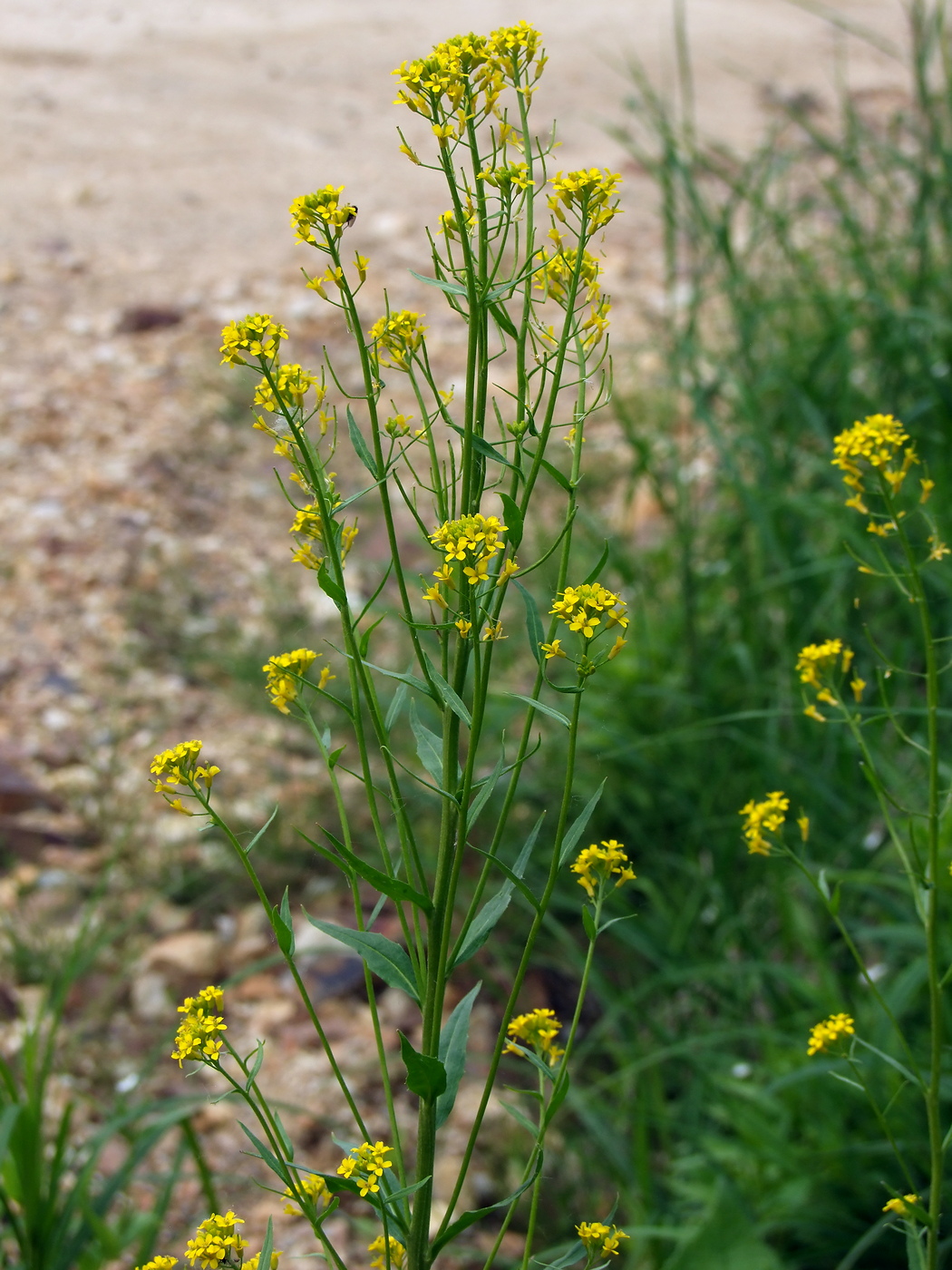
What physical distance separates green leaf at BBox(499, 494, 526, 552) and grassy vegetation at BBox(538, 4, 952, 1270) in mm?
873

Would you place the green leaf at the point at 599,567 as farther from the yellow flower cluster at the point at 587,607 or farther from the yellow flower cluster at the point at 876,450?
the yellow flower cluster at the point at 876,450

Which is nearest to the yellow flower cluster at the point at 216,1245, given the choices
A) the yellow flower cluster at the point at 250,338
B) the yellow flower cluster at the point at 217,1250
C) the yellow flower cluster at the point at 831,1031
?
the yellow flower cluster at the point at 217,1250

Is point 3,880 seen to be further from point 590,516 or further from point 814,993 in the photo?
point 814,993

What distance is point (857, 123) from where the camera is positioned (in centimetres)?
307

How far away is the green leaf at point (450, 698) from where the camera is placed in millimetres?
758

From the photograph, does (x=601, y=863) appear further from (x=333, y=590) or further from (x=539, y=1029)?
(x=333, y=590)

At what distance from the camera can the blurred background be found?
1.96 metres

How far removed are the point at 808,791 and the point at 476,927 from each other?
5.18ft

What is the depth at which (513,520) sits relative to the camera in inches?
30.8

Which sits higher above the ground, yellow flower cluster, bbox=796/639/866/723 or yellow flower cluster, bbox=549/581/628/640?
yellow flower cluster, bbox=796/639/866/723

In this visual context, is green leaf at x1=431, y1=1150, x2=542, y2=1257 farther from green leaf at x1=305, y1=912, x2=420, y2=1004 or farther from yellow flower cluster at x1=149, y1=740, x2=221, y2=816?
yellow flower cluster at x1=149, y1=740, x2=221, y2=816

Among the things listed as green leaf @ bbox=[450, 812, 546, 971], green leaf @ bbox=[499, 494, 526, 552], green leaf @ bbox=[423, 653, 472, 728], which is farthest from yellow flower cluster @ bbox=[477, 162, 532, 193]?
green leaf @ bbox=[450, 812, 546, 971]

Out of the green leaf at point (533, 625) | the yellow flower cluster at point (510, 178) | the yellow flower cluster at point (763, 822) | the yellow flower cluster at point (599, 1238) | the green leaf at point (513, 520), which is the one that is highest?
the yellow flower cluster at point (510, 178)

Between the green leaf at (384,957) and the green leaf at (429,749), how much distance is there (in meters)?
0.11
